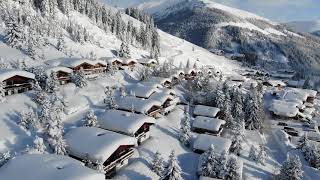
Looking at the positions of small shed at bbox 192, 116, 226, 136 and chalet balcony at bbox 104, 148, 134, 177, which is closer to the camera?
chalet balcony at bbox 104, 148, 134, 177

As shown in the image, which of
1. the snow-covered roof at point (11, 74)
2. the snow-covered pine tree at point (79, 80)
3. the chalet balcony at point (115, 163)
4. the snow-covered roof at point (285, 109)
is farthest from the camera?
the snow-covered roof at point (285, 109)

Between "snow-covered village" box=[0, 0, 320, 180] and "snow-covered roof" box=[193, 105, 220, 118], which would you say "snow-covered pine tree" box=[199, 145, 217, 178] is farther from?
"snow-covered roof" box=[193, 105, 220, 118]

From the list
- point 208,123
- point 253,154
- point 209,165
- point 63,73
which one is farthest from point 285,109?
point 63,73

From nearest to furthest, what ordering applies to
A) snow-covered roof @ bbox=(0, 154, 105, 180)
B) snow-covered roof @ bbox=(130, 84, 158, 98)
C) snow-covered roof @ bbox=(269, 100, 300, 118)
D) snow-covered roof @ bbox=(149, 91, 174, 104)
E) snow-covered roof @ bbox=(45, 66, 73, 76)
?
snow-covered roof @ bbox=(0, 154, 105, 180), snow-covered roof @ bbox=(45, 66, 73, 76), snow-covered roof @ bbox=(149, 91, 174, 104), snow-covered roof @ bbox=(130, 84, 158, 98), snow-covered roof @ bbox=(269, 100, 300, 118)

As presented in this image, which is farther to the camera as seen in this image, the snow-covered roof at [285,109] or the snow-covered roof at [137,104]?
the snow-covered roof at [285,109]

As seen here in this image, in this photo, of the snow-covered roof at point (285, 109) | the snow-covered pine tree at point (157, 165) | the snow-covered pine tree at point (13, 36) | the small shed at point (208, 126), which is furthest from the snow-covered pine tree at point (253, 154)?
the snow-covered pine tree at point (13, 36)

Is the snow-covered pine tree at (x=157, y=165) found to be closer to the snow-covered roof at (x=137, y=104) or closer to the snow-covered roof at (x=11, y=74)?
the snow-covered roof at (x=137, y=104)

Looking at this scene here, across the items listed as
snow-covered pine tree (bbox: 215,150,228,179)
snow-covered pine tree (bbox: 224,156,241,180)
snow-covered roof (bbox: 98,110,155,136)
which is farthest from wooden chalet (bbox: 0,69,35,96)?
snow-covered pine tree (bbox: 224,156,241,180)
